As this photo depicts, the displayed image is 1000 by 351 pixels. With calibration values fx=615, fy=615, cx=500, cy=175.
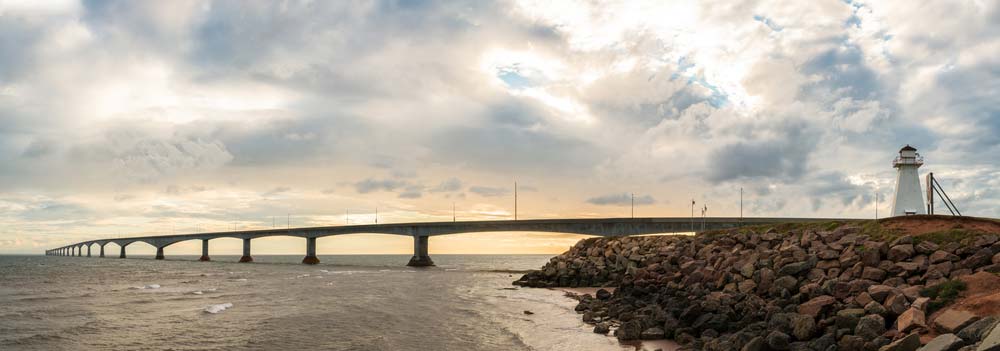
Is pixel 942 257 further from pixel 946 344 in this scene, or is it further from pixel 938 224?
pixel 946 344

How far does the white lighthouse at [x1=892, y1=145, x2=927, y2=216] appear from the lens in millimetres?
44500

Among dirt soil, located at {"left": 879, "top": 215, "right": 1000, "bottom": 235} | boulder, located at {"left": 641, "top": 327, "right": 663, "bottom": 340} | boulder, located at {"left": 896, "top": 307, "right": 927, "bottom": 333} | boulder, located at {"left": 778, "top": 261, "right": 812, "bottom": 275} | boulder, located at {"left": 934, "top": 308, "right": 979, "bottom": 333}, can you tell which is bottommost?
boulder, located at {"left": 641, "top": 327, "right": 663, "bottom": 340}

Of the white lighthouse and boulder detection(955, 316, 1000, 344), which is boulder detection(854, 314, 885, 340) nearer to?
boulder detection(955, 316, 1000, 344)

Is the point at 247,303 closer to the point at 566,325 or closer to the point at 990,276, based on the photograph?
the point at 566,325

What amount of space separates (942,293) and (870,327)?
9.98 ft

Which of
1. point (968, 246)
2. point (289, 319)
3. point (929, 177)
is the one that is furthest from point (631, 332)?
point (929, 177)

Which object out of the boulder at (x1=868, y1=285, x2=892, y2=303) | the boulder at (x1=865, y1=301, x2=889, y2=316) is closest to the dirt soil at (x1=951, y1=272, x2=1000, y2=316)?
the boulder at (x1=865, y1=301, x2=889, y2=316)

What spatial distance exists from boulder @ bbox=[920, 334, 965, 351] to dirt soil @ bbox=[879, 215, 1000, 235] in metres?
13.6

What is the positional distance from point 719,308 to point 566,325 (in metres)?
6.64

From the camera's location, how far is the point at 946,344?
12.1 m

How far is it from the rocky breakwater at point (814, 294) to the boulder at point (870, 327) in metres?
0.03

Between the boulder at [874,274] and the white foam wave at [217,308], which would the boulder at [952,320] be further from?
the white foam wave at [217,308]

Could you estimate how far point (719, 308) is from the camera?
2200 cm

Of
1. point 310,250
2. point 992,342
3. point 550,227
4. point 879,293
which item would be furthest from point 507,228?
point 992,342
